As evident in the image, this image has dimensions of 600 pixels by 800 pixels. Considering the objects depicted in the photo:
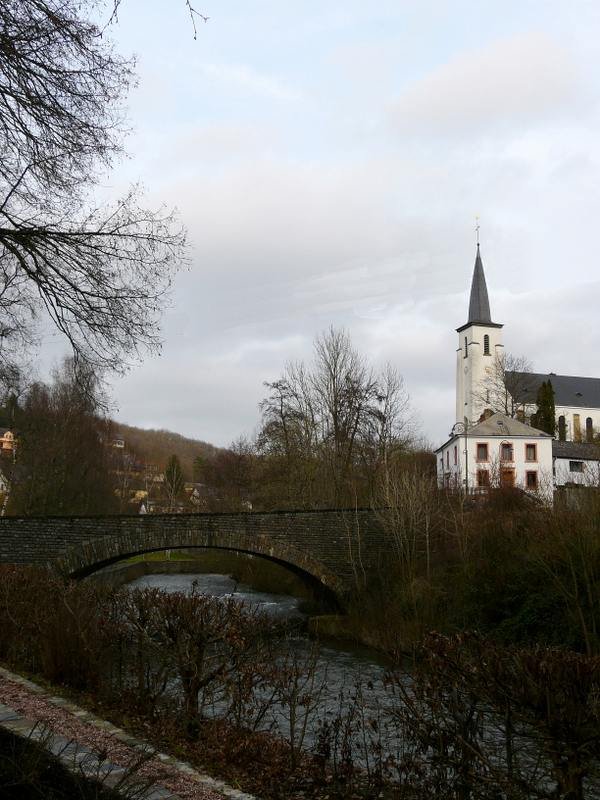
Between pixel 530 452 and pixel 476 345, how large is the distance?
76.0 feet

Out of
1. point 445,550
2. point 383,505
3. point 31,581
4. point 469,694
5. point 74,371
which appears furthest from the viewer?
point 383,505

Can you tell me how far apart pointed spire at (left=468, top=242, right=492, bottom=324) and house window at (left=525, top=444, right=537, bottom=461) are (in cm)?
2405

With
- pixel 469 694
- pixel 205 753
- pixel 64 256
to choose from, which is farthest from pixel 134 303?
pixel 469 694

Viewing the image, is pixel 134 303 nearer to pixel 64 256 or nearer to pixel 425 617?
pixel 64 256

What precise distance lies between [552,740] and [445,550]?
17.1 m

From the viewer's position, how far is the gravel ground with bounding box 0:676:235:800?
12.7 feet

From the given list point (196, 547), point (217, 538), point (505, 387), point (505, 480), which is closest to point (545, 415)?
point (505, 387)

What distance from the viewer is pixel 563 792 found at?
3.69 m

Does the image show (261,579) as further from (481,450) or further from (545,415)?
(545,415)

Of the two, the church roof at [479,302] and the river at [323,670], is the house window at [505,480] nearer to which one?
the river at [323,670]

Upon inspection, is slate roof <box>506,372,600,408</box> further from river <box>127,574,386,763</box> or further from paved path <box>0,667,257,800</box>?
paved path <box>0,667,257,800</box>

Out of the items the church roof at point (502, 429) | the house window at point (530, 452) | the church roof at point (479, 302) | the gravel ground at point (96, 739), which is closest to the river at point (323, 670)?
the gravel ground at point (96, 739)

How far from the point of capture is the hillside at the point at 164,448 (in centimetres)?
5546

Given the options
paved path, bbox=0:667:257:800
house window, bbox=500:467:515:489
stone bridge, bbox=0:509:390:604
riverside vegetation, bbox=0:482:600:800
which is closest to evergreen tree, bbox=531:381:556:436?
house window, bbox=500:467:515:489
